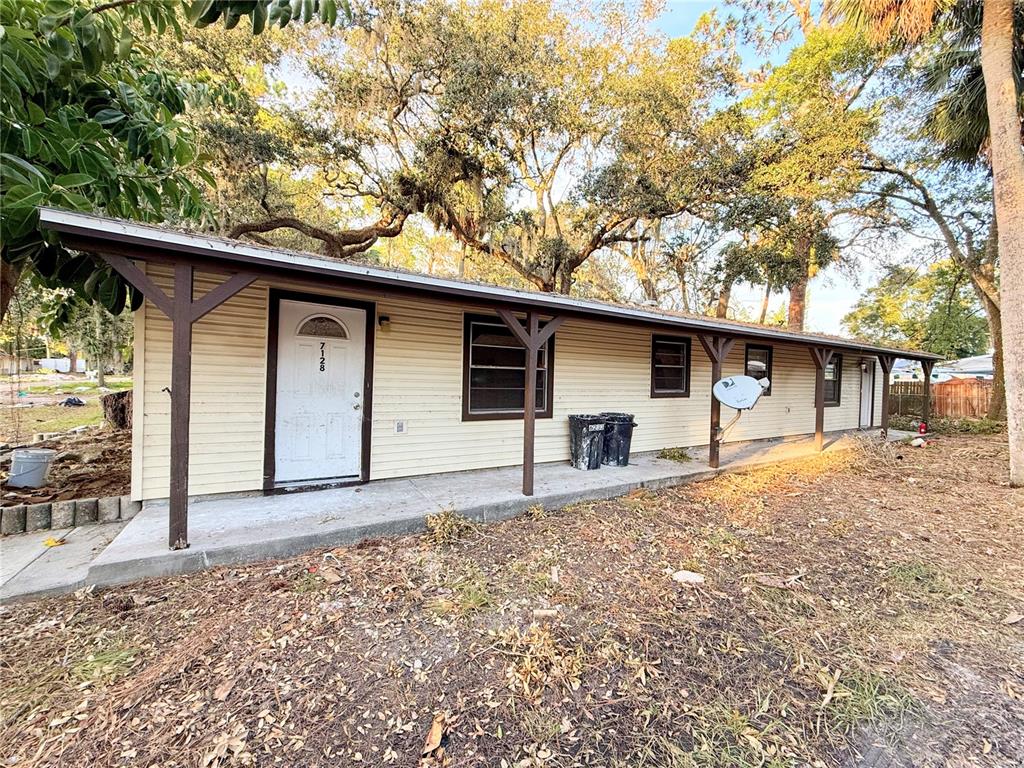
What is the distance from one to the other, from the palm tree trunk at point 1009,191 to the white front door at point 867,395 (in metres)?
6.09

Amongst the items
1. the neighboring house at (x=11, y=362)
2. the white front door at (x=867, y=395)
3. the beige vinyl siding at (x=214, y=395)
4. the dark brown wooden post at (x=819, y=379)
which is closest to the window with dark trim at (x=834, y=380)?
the white front door at (x=867, y=395)

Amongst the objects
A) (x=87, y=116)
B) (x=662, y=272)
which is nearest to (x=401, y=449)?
(x=87, y=116)

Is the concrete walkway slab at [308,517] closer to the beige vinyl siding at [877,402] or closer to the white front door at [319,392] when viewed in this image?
the white front door at [319,392]

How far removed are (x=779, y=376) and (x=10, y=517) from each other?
1165 cm

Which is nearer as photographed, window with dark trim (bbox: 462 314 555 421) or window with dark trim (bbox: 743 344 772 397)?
window with dark trim (bbox: 462 314 555 421)

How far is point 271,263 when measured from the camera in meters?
3.44

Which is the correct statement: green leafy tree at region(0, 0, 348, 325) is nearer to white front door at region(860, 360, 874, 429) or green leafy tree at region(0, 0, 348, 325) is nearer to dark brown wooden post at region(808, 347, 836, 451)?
dark brown wooden post at region(808, 347, 836, 451)

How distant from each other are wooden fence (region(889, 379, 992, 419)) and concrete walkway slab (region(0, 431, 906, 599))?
12.5 meters

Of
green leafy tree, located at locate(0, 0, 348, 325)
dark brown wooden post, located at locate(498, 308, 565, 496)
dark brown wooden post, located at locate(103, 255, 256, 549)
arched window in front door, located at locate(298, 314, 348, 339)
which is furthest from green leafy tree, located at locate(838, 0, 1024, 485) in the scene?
dark brown wooden post, located at locate(103, 255, 256, 549)

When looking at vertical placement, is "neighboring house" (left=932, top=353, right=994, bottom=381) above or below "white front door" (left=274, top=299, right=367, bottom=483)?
above

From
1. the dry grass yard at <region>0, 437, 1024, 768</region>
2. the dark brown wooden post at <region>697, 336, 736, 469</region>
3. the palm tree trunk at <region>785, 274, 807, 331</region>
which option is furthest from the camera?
the palm tree trunk at <region>785, 274, 807, 331</region>

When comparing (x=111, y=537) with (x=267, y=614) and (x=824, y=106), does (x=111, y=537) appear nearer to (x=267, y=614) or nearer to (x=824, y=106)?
(x=267, y=614)

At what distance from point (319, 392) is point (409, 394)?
100 centimetres

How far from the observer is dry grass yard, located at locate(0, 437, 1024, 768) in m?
1.85
